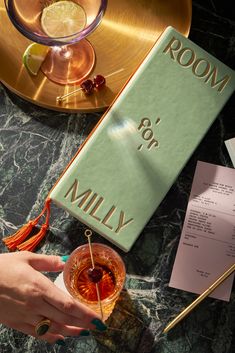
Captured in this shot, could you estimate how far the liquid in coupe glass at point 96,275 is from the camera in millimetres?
826

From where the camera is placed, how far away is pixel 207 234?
2.89ft

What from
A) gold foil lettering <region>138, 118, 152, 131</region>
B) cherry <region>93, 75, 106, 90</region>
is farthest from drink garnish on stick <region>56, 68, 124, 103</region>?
gold foil lettering <region>138, 118, 152, 131</region>

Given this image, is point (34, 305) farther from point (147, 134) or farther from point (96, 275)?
point (147, 134)

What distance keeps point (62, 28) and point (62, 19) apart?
0.07 ft

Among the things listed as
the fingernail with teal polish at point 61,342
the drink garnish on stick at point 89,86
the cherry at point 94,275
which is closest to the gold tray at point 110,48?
the drink garnish on stick at point 89,86

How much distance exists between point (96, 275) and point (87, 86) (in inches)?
13.6

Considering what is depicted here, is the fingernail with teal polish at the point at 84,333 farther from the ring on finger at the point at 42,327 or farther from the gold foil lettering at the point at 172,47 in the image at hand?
the gold foil lettering at the point at 172,47

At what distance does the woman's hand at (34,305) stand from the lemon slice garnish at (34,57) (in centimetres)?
37

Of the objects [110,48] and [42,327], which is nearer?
[42,327]

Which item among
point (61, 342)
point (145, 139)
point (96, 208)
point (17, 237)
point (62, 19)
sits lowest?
point (61, 342)

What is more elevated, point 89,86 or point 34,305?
point 89,86

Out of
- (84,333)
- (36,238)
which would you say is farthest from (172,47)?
(84,333)

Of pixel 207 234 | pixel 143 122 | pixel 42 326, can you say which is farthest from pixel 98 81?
pixel 42 326

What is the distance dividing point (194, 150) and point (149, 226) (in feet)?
0.52
